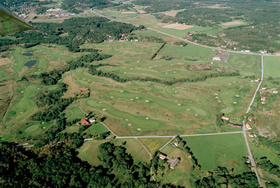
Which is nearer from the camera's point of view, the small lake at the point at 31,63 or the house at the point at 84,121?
the house at the point at 84,121

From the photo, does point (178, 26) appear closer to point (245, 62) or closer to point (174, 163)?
point (245, 62)

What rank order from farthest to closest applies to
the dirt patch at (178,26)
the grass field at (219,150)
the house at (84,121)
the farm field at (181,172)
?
the dirt patch at (178,26) < the house at (84,121) < the grass field at (219,150) < the farm field at (181,172)

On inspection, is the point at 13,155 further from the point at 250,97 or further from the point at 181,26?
the point at 181,26

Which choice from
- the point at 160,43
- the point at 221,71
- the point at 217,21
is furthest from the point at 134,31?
the point at 221,71

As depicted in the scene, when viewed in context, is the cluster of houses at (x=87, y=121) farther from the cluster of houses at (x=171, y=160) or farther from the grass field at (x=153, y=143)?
the cluster of houses at (x=171, y=160)

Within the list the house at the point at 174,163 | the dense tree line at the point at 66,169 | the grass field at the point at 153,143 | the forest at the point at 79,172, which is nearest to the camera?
the dense tree line at the point at 66,169

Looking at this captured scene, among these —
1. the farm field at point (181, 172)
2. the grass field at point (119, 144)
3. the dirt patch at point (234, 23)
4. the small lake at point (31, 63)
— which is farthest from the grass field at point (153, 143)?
the dirt patch at point (234, 23)
